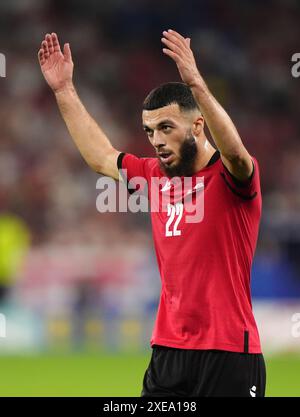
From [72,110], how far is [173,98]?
34.4 inches

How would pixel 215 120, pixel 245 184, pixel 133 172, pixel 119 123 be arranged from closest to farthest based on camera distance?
pixel 215 120 < pixel 245 184 < pixel 133 172 < pixel 119 123

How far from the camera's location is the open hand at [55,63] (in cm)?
566

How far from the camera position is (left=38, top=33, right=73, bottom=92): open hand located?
5.66 metres

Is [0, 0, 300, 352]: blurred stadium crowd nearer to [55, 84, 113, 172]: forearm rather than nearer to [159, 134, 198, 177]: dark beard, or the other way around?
[55, 84, 113, 172]: forearm

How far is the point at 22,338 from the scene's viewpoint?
43.3 feet

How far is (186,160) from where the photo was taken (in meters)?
4.98

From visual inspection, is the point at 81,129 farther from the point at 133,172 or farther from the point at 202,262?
the point at 202,262

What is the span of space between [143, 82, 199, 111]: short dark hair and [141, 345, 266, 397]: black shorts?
1221 mm

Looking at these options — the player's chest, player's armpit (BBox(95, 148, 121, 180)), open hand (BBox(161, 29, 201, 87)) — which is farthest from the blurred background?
open hand (BBox(161, 29, 201, 87))

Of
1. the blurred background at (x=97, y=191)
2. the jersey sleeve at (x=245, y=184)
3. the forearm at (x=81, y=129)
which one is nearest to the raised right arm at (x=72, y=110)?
the forearm at (x=81, y=129)

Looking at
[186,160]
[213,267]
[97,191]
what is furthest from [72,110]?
[97,191]

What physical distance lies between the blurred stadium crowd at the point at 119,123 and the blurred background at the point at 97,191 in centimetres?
3
